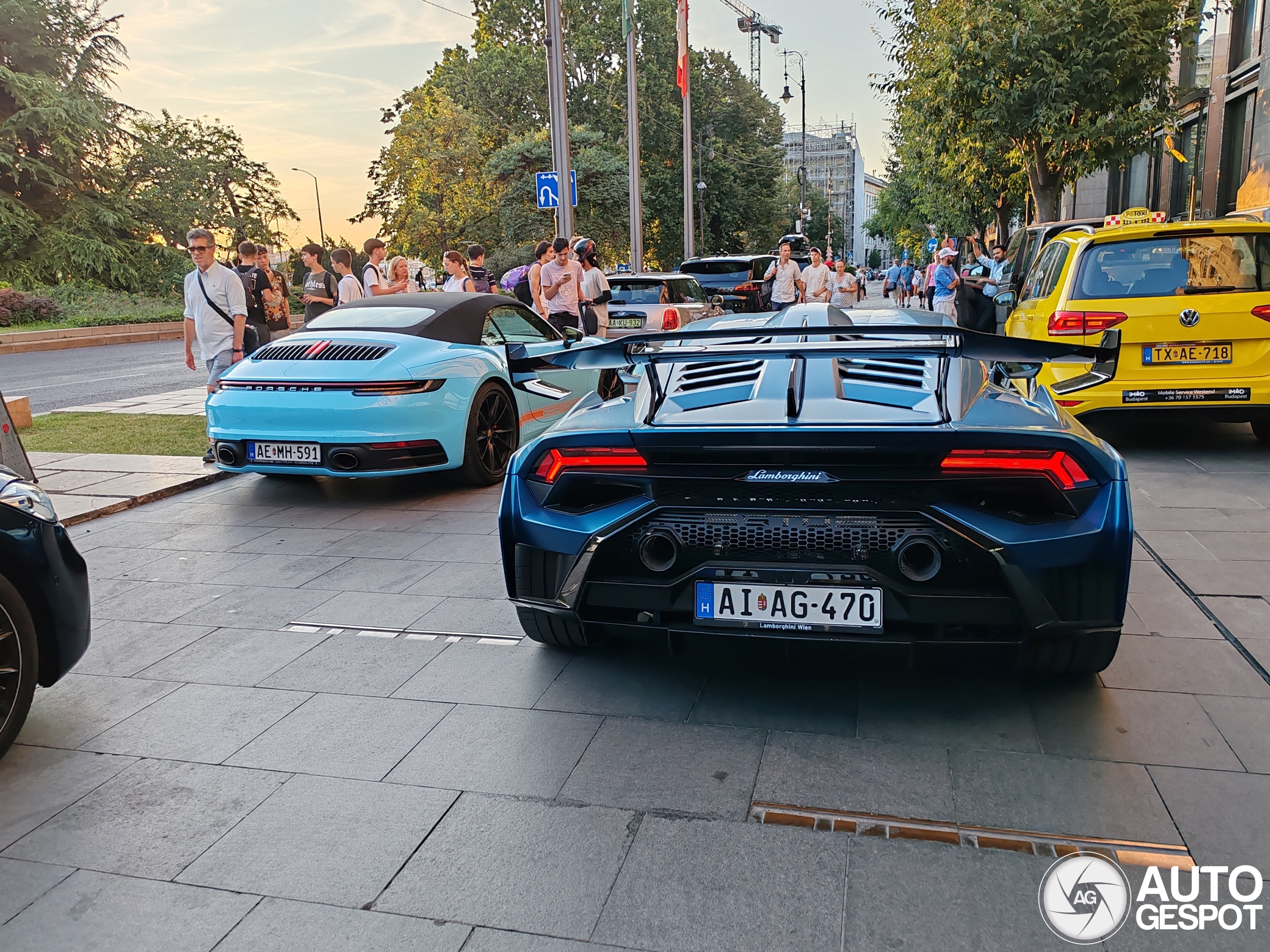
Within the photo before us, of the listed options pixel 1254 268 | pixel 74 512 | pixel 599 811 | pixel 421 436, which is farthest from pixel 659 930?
pixel 1254 268

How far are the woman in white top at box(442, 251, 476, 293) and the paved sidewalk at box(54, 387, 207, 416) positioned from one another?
3.03 meters

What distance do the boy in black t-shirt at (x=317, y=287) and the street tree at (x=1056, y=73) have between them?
38.2ft

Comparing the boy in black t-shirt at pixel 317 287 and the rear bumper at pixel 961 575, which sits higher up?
the boy in black t-shirt at pixel 317 287

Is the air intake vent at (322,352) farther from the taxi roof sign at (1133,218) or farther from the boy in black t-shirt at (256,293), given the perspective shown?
the taxi roof sign at (1133,218)

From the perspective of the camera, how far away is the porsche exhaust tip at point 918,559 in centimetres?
305

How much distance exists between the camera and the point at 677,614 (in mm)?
3283

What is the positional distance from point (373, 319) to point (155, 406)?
6255 mm

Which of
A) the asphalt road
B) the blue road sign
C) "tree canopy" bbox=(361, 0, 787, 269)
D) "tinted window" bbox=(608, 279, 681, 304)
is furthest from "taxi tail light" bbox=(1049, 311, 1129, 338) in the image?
"tree canopy" bbox=(361, 0, 787, 269)

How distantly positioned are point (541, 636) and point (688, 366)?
117 cm

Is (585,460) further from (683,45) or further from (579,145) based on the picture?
(579,145)

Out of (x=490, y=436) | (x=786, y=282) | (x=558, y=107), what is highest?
(x=558, y=107)

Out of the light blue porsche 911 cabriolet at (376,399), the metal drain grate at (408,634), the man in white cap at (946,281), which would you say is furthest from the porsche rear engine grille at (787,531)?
the man in white cap at (946,281)

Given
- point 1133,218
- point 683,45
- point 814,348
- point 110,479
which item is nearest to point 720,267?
point 683,45

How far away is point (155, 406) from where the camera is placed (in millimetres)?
12406
